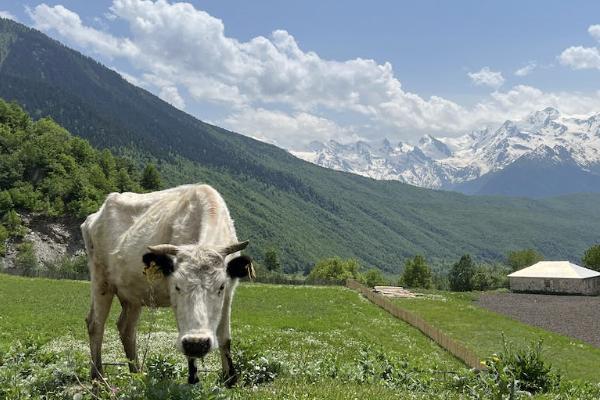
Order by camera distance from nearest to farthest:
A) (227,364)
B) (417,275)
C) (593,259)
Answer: (227,364) < (593,259) < (417,275)

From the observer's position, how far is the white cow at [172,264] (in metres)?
7.03

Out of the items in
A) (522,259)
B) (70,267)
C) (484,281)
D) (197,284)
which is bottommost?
(484,281)

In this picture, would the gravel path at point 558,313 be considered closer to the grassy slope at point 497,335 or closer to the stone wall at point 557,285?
the grassy slope at point 497,335

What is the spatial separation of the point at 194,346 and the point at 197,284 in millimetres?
871

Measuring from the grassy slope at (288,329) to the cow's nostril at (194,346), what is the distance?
1.77 m

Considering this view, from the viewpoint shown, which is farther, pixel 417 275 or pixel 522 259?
pixel 522 259

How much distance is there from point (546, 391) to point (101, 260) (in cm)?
1151

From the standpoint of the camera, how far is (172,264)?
7344mm

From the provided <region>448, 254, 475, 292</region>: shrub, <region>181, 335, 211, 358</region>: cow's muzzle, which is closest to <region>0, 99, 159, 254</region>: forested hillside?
<region>448, 254, 475, 292</region>: shrub

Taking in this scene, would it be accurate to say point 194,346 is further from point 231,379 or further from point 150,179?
point 150,179

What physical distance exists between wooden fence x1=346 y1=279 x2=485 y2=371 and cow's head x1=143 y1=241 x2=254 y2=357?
9686 millimetres

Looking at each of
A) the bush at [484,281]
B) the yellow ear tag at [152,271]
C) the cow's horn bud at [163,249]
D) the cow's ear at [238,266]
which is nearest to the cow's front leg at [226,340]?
the cow's ear at [238,266]

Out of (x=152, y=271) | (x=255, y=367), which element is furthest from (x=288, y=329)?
(x=152, y=271)

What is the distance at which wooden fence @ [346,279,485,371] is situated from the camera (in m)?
28.2
